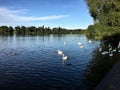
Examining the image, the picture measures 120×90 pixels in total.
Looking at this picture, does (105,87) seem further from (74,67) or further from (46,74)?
(74,67)

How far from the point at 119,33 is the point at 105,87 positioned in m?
35.2

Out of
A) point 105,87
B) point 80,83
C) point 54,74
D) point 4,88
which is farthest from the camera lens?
point 54,74

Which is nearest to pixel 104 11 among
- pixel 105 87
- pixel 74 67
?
pixel 74 67

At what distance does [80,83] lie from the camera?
53.8 feet

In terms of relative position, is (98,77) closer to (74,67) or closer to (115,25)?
(74,67)

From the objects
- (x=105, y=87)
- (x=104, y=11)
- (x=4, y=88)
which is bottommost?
(x=4, y=88)

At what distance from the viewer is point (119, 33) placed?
45.2m

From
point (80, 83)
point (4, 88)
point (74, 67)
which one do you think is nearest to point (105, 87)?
point (80, 83)

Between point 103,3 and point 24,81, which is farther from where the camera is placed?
point 103,3

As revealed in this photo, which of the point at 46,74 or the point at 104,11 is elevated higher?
the point at 104,11

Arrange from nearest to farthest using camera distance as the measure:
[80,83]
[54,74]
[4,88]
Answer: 1. [4,88]
2. [80,83]
3. [54,74]

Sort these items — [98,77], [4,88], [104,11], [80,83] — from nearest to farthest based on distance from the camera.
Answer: [4,88], [80,83], [98,77], [104,11]

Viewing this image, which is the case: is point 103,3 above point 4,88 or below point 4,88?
above

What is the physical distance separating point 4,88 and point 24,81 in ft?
7.62
